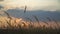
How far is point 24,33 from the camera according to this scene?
3.64 feet

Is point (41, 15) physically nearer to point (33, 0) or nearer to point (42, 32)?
point (42, 32)

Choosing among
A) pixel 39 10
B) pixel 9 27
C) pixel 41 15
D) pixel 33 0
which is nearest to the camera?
pixel 9 27

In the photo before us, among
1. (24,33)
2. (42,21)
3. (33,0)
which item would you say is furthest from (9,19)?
(33,0)

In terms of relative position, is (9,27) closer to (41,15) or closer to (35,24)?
(35,24)

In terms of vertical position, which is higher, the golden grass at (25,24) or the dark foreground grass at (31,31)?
the golden grass at (25,24)

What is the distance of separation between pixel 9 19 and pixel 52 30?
1.54ft

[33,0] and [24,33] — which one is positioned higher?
[33,0]

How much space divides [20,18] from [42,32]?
0.28 m

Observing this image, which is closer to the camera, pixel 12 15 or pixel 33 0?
pixel 12 15

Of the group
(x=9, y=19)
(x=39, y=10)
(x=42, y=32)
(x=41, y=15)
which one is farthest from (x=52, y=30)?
(x=9, y=19)

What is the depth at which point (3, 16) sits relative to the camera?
Result: 1197 millimetres

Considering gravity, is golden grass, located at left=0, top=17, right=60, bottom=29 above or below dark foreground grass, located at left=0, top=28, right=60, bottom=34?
above

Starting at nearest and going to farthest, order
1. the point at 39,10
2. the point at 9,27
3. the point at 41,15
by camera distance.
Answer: the point at 9,27 < the point at 41,15 < the point at 39,10

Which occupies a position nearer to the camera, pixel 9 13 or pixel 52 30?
pixel 52 30
